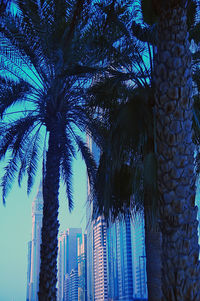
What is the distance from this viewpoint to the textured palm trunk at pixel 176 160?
4391 mm

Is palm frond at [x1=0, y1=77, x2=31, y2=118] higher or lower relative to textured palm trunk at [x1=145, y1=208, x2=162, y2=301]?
higher

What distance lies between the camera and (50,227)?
8.97 meters

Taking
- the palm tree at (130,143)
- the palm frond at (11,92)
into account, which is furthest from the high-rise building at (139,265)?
the palm tree at (130,143)

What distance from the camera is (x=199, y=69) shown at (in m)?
7.71

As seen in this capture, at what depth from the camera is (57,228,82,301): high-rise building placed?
473 feet

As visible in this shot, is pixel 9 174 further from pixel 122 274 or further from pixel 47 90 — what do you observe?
pixel 122 274

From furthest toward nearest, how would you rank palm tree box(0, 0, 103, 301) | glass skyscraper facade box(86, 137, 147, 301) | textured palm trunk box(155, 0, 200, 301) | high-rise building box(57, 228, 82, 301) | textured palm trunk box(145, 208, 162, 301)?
high-rise building box(57, 228, 82, 301) → glass skyscraper facade box(86, 137, 147, 301) → palm tree box(0, 0, 103, 301) → textured palm trunk box(145, 208, 162, 301) → textured palm trunk box(155, 0, 200, 301)

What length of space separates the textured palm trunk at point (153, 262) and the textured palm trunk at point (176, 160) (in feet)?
7.59

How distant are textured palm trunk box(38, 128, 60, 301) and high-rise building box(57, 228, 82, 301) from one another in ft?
451

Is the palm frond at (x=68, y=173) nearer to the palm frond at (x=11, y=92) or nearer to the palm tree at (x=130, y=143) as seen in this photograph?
the palm frond at (x=11, y=92)

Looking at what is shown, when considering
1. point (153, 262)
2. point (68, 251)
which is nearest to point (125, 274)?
point (153, 262)

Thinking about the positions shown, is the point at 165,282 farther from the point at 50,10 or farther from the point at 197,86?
the point at 50,10

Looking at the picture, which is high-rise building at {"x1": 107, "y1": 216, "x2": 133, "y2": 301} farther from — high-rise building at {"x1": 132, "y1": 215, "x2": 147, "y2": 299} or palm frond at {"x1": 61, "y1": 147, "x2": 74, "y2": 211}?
palm frond at {"x1": 61, "y1": 147, "x2": 74, "y2": 211}

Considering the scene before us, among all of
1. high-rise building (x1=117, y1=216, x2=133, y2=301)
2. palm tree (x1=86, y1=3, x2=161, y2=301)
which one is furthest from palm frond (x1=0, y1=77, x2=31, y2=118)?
high-rise building (x1=117, y1=216, x2=133, y2=301)
